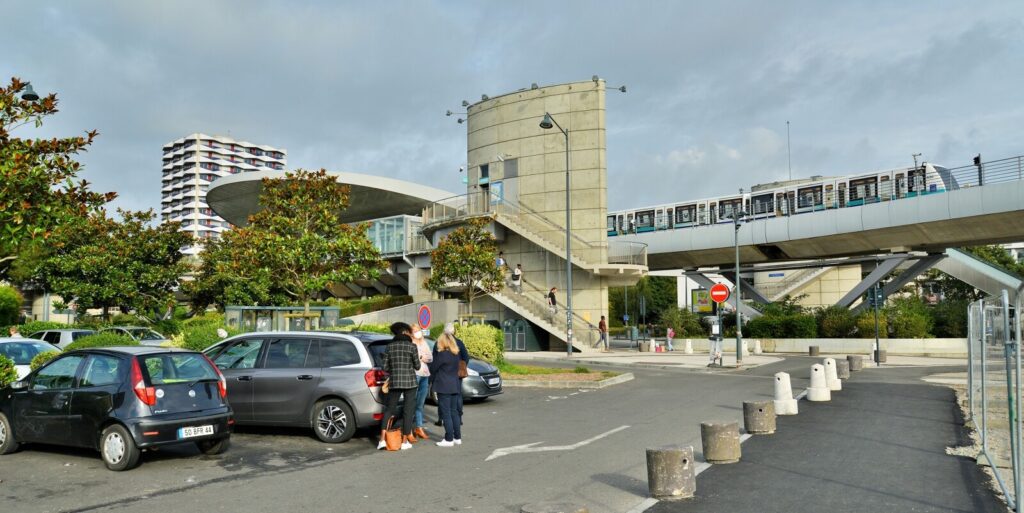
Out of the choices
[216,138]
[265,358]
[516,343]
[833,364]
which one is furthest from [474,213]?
[216,138]

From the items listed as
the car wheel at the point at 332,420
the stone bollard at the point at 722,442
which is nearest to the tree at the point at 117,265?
the car wheel at the point at 332,420

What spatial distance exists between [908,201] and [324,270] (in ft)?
87.5

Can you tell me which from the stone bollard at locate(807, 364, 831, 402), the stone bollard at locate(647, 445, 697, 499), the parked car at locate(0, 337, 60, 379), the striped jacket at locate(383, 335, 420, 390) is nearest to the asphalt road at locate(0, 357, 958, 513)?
the stone bollard at locate(647, 445, 697, 499)

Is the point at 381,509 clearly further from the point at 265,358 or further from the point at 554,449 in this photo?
the point at 265,358

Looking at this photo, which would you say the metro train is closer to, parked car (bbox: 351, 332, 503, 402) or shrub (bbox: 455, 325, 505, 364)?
shrub (bbox: 455, 325, 505, 364)

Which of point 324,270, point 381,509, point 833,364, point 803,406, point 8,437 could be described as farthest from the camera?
point 324,270

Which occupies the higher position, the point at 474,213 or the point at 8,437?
the point at 474,213

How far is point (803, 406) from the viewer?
47.3ft

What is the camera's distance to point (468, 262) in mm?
32531

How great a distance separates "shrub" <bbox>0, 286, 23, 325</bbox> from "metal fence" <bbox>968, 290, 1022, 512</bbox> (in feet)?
178

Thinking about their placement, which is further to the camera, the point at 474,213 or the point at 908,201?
the point at 474,213

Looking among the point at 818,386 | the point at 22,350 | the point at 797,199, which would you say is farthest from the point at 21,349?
the point at 797,199

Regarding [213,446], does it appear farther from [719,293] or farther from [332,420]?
[719,293]

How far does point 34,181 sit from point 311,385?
186 inches
